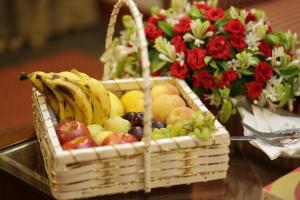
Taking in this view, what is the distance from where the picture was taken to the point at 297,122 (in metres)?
1.38

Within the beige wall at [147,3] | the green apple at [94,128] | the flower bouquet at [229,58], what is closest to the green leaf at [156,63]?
the flower bouquet at [229,58]

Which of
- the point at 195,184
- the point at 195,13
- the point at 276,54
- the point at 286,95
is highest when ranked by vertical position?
the point at 195,13

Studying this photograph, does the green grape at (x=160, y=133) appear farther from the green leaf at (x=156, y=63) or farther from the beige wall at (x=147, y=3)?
the beige wall at (x=147, y=3)

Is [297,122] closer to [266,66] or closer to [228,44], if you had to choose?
[266,66]

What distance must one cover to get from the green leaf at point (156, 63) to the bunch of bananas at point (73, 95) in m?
0.28

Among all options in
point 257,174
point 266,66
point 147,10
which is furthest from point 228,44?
point 147,10

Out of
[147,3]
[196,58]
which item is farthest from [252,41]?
[147,3]

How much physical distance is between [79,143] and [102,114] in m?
0.15

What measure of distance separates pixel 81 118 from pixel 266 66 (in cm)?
51

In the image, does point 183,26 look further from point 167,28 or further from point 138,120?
point 138,120

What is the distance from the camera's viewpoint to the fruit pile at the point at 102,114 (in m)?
1.08

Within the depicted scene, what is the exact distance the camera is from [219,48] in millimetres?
1384

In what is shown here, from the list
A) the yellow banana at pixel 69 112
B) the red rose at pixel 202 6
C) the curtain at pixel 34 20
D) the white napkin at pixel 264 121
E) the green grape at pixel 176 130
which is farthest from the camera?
the curtain at pixel 34 20

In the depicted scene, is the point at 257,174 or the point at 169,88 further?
the point at 169,88
